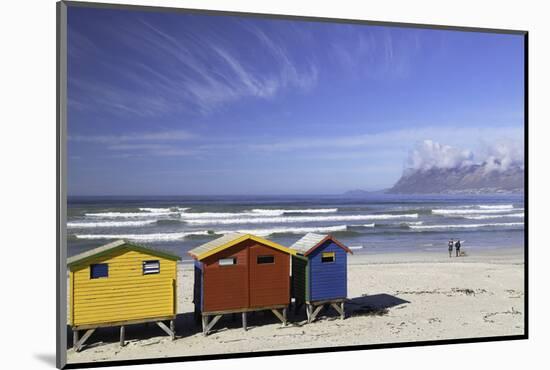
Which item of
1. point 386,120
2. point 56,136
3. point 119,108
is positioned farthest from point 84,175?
point 386,120

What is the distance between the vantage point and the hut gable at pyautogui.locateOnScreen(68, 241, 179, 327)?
638 cm

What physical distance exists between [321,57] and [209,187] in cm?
351

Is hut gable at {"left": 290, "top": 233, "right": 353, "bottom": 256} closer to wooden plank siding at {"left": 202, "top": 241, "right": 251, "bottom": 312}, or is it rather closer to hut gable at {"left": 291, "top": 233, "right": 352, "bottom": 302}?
hut gable at {"left": 291, "top": 233, "right": 352, "bottom": 302}

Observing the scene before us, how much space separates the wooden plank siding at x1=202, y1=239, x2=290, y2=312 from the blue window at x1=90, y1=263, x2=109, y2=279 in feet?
3.67

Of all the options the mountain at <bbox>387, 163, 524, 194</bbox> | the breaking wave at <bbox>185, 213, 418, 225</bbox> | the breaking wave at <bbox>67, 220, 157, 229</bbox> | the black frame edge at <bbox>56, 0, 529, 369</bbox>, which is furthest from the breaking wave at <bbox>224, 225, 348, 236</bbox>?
the black frame edge at <bbox>56, 0, 529, 369</bbox>

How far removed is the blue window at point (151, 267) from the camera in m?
6.66

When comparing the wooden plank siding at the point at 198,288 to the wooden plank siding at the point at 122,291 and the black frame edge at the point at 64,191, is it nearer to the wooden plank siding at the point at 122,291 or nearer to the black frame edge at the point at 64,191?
the wooden plank siding at the point at 122,291

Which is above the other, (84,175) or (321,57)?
(321,57)

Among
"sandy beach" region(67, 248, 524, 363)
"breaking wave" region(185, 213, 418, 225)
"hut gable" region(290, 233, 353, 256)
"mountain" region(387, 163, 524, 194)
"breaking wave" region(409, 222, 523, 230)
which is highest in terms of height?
"mountain" region(387, 163, 524, 194)

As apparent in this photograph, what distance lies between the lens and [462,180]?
12.7 meters

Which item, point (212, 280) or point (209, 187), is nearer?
point (212, 280)

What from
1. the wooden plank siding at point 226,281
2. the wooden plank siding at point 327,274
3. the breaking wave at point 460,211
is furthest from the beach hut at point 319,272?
the breaking wave at point 460,211

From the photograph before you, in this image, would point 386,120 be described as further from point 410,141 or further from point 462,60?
point 462,60

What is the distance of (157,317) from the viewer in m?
6.77
